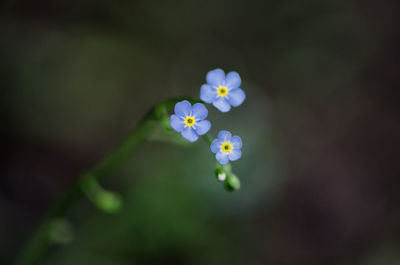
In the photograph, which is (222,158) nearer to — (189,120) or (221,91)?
(189,120)

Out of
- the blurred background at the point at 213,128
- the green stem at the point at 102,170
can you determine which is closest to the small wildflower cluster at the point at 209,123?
the green stem at the point at 102,170

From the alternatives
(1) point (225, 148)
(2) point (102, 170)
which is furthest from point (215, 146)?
(2) point (102, 170)

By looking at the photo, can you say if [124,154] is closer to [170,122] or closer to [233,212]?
[170,122]

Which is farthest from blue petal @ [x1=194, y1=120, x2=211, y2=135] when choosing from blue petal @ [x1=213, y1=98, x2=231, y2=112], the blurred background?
the blurred background

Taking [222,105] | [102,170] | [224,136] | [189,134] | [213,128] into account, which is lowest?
[102,170]

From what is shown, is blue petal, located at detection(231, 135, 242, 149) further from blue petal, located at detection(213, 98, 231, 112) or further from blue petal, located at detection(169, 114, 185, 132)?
blue petal, located at detection(169, 114, 185, 132)
